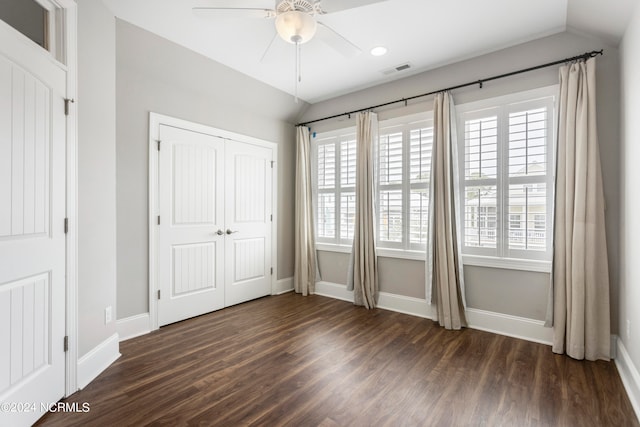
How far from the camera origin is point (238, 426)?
5.82 feet

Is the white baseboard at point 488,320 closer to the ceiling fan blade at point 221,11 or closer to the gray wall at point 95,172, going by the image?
the gray wall at point 95,172

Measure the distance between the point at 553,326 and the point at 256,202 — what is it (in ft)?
12.0

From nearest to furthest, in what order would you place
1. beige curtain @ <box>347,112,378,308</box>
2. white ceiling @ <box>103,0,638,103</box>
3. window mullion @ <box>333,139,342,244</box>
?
white ceiling @ <box>103,0,638,103</box>
beige curtain @ <box>347,112,378,308</box>
window mullion @ <box>333,139,342,244</box>

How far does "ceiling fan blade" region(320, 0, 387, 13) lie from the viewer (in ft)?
7.41

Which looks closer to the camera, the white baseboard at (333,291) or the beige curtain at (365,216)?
the beige curtain at (365,216)

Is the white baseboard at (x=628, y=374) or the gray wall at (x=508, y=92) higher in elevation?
the gray wall at (x=508, y=92)

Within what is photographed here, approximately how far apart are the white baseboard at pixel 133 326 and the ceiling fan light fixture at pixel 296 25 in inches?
118

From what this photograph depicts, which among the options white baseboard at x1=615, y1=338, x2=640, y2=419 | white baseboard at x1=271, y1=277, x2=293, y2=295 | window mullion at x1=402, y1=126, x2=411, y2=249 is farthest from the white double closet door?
white baseboard at x1=615, y1=338, x2=640, y2=419

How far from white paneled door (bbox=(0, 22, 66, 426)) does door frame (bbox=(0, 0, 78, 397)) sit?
4 centimetres

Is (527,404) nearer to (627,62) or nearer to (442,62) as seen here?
(627,62)

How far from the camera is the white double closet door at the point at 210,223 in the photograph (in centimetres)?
339

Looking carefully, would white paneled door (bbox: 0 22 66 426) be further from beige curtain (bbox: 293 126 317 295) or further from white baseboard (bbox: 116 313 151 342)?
beige curtain (bbox: 293 126 317 295)

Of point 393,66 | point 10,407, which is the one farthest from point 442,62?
point 10,407

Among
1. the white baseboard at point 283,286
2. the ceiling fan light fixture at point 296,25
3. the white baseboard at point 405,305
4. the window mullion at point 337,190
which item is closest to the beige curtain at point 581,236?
the white baseboard at point 405,305
